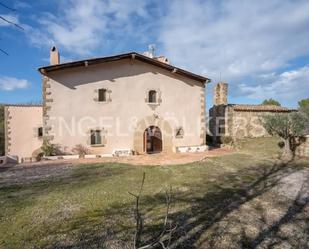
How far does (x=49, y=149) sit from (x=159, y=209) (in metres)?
9.81

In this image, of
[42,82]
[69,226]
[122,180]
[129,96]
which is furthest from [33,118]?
[69,226]

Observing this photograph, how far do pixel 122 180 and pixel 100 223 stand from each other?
12.0 ft

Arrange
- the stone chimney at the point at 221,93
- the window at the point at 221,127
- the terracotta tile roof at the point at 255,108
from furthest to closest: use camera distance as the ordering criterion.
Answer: the stone chimney at the point at 221,93
the window at the point at 221,127
the terracotta tile roof at the point at 255,108

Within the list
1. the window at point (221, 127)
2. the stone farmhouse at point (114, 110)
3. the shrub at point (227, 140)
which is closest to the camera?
the stone farmhouse at point (114, 110)

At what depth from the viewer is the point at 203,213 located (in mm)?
6160

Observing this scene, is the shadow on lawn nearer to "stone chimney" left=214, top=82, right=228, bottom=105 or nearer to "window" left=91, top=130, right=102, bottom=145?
"window" left=91, top=130, right=102, bottom=145

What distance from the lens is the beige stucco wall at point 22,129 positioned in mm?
16562

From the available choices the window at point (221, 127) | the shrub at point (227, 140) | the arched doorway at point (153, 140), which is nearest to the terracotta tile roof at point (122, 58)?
the arched doorway at point (153, 140)

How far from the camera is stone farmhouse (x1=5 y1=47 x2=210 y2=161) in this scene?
47.5ft

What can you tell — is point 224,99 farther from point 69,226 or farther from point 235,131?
point 69,226

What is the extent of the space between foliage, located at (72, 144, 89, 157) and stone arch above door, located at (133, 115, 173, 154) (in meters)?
3.06

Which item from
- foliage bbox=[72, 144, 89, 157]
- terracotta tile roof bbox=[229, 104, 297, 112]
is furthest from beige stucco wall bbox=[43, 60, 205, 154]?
terracotta tile roof bbox=[229, 104, 297, 112]

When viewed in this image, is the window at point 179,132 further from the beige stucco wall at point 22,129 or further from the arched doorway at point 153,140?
the beige stucco wall at point 22,129

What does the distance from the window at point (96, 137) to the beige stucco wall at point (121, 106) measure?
11.8 inches
